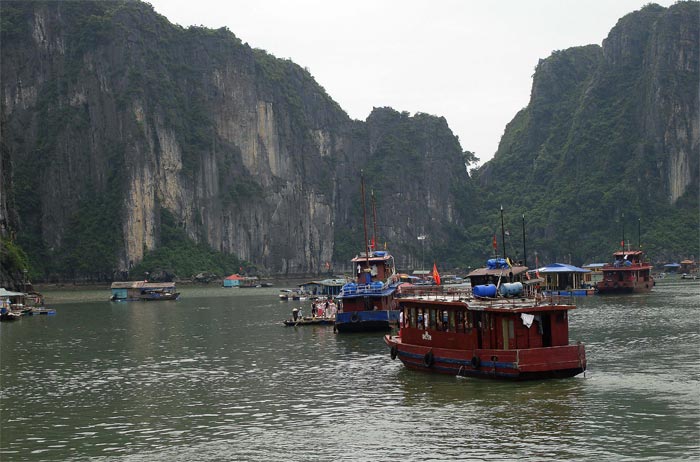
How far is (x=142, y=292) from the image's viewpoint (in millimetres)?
124375

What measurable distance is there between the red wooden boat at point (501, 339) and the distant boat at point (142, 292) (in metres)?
87.0

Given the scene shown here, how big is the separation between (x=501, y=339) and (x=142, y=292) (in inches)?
3716

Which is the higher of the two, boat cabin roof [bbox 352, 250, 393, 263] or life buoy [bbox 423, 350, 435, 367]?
boat cabin roof [bbox 352, 250, 393, 263]

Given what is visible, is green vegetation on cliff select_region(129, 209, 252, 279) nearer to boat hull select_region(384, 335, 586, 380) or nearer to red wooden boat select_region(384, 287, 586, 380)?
red wooden boat select_region(384, 287, 586, 380)

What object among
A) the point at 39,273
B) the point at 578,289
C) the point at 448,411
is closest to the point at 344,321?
the point at 448,411

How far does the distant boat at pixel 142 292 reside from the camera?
122 meters

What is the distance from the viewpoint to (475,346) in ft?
121

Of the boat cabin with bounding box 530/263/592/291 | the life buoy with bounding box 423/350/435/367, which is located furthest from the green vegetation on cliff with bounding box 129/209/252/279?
the life buoy with bounding box 423/350/435/367

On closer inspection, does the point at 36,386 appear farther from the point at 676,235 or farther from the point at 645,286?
the point at 676,235

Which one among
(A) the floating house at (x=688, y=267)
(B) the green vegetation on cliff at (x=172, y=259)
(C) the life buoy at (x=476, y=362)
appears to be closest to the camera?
(C) the life buoy at (x=476, y=362)

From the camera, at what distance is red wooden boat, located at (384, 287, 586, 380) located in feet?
116

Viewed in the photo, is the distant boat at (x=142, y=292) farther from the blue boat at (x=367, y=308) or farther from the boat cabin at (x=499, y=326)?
the boat cabin at (x=499, y=326)

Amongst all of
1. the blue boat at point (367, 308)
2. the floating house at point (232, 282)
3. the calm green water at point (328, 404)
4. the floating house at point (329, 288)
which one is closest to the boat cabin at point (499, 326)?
the calm green water at point (328, 404)

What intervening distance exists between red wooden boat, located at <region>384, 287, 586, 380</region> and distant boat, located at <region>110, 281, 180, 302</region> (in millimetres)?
87036
